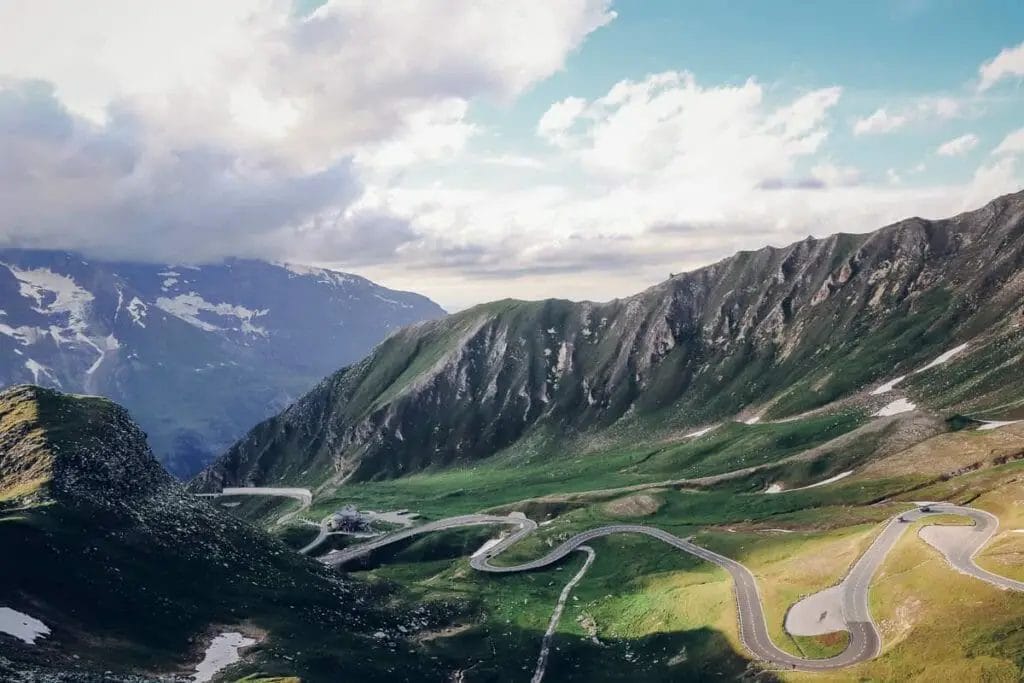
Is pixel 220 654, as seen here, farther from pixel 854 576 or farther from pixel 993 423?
pixel 993 423

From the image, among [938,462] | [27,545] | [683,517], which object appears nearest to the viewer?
[27,545]

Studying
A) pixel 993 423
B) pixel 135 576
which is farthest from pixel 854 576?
pixel 993 423

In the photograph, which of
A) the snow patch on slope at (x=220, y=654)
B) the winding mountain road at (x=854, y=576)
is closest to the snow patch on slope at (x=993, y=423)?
the winding mountain road at (x=854, y=576)

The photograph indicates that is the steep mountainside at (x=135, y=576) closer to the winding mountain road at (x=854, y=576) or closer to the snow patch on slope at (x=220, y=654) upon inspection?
the snow patch on slope at (x=220, y=654)

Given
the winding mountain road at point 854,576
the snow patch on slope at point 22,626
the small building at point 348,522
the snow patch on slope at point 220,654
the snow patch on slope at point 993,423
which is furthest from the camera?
the small building at point 348,522

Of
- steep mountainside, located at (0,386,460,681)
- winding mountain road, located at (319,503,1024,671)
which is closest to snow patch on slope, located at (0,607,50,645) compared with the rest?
steep mountainside, located at (0,386,460,681)

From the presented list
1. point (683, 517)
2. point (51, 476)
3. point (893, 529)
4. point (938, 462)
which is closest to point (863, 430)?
point (938, 462)

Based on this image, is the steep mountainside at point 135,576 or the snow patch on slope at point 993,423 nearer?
the steep mountainside at point 135,576

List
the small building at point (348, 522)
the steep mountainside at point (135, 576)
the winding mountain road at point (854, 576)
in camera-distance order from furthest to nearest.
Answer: the small building at point (348, 522), the steep mountainside at point (135, 576), the winding mountain road at point (854, 576)

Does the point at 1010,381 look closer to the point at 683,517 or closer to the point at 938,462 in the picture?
the point at 938,462
